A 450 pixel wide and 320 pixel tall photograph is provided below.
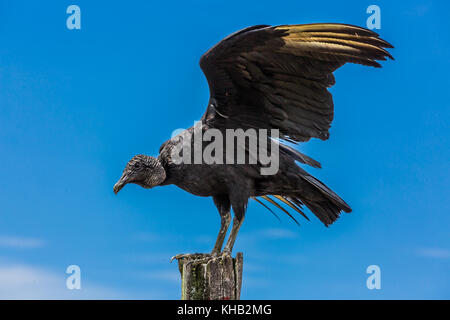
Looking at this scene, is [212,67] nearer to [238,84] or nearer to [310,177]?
[238,84]

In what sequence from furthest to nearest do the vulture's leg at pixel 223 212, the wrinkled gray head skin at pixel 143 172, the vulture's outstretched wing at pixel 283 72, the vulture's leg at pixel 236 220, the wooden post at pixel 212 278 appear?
the vulture's leg at pixel 223 212, the wrinkled gray head skin at pixel 143 172, the vulture's leg at pixel 236 220, the wooden post at pixel 212 278, the vulture's outstretched wing at pixel 283 72

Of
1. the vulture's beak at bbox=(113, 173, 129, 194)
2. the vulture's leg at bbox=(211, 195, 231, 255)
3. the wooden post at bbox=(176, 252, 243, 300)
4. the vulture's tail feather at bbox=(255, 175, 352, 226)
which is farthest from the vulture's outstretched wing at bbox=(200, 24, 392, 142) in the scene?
the wooden post at bbox=(176, 252, 243, 300)

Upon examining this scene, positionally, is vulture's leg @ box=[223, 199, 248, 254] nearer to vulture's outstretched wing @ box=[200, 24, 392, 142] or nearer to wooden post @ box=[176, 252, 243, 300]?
wooden post @ box=[176, 252, 243, 300]

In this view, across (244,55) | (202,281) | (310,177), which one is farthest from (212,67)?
(202,281)

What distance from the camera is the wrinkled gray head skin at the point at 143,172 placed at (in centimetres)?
613

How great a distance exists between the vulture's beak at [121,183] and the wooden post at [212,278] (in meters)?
1.07

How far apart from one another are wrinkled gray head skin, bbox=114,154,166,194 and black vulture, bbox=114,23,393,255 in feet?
0.04

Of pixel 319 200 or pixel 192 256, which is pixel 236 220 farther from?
pixel 319 200

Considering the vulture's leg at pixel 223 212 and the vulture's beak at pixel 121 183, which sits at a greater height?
the vulture's beak at pixel 121 183

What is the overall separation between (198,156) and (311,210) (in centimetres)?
165

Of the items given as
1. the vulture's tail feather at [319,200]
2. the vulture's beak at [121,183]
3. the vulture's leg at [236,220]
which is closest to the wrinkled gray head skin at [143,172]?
the vulture's beak at [121,183]

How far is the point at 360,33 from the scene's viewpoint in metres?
5.42

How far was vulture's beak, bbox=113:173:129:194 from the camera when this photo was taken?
604 centimetres

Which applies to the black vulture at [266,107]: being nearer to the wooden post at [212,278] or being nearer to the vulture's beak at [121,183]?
the vulture's beak at [121,183]
